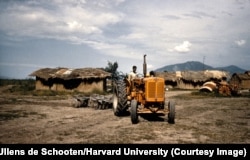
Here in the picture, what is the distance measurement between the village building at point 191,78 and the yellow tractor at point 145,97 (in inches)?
1637

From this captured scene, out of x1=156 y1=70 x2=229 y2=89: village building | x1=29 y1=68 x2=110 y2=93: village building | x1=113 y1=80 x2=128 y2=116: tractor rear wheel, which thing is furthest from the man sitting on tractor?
x1=156 y1=70 x2=229 y2=89: village building

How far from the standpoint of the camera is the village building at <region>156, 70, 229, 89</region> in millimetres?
54000

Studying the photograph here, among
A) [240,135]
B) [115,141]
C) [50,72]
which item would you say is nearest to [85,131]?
[115,141]

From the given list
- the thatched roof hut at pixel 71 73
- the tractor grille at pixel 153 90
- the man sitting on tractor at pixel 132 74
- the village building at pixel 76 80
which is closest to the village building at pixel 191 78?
the thatched roof hut at pixel 71 73

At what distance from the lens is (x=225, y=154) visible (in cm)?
768

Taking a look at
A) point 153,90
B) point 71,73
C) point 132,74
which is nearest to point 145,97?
point 153,90

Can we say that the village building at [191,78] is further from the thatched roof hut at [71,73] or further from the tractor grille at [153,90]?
the tractor grille at [153,90]

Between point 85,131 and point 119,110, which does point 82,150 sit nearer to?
point 85,131

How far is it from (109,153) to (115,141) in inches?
60.4

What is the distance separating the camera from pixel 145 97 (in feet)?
42.4

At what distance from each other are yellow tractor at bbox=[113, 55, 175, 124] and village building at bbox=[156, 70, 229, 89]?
41.6m

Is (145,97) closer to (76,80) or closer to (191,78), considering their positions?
(76,80)

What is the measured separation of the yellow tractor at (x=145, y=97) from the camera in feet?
40.7

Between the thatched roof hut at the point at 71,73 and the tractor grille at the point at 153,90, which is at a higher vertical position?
the thatched roof hut at the point at 71,73
